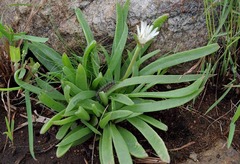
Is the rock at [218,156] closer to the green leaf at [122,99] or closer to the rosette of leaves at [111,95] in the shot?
the rosette of leaves at [111,95]

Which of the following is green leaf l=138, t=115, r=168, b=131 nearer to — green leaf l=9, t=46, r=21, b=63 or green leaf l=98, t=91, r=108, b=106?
green leaf l=98, t=91, r=108, b=106

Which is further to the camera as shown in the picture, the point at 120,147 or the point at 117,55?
the point at 117,55

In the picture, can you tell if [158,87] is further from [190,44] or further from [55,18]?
[55,18]

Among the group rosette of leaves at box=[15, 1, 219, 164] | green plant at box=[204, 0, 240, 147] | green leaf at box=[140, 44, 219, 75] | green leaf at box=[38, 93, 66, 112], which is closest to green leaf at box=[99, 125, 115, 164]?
rosette of leaves at box=[15, 1, 219, 164]

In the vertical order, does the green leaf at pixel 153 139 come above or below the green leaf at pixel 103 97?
below

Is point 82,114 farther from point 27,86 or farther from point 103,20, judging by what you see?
point 103,20

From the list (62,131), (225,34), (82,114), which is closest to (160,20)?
(225,34)

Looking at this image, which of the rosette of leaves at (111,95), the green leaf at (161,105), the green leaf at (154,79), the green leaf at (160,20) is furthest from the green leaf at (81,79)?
the green leaf at (160,20)
